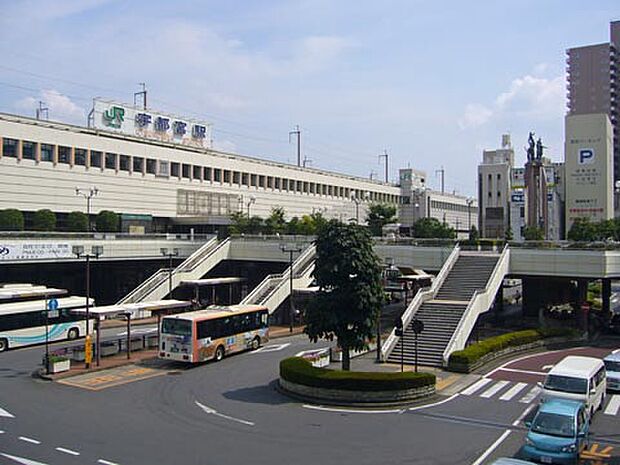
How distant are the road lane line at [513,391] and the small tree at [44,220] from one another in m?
40.4

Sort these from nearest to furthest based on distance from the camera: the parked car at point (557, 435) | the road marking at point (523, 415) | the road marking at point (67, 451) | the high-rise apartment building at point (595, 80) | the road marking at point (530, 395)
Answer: the parked car at point (557, 435) < the road marking at point (67, 451) < the road marking at point (523, 415) < the road marking at point (530, 395) < the high-rise apartment building at point (595, 80)

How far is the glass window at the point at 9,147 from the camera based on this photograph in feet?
176

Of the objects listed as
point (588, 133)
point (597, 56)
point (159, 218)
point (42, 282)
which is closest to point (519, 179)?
point (588, 133)

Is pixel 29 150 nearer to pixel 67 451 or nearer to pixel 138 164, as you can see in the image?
pixel 138 164

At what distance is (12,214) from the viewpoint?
50.1 meters

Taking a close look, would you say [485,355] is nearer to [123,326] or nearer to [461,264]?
[461,264]

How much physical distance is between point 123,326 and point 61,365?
15616 mm

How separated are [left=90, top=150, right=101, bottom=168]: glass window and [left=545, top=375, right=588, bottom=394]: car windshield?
50.1 meters

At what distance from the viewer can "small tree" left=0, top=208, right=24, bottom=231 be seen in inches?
1948

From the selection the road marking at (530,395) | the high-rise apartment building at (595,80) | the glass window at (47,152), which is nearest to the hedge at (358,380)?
the road marking at (530,395)

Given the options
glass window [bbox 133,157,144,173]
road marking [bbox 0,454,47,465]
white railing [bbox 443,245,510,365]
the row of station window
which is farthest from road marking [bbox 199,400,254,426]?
glass window [bbox 133,157,144,173]

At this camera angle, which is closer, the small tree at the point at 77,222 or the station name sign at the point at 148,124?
the small tree at the point at 77,222

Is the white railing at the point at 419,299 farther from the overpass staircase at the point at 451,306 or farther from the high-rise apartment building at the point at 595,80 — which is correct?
the high-rise apartment building at the point at 595,80

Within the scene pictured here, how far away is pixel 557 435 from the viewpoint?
17016 millimetres
